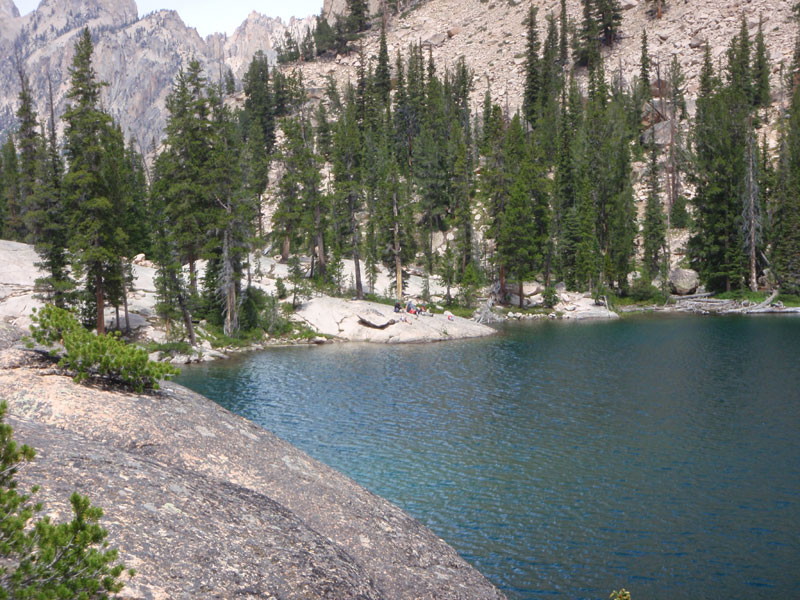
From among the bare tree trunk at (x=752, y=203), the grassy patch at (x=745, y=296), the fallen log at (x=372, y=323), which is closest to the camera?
the fallen log at (x=372, y=323)

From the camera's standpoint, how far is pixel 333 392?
3030 centimetres

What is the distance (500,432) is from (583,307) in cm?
4338

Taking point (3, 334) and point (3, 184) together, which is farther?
point (3, 184)

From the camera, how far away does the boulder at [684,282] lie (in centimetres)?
6825

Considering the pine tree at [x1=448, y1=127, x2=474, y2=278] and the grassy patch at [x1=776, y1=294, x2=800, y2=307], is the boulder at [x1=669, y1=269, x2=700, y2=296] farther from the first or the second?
the pine tree at [x1=448, y1=127, x2=474, y2=278]

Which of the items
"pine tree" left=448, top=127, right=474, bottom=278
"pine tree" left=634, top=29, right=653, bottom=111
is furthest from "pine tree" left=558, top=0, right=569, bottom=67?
"pine tree" left=448, top=127, right=474, bottom=278

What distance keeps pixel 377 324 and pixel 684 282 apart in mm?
41516

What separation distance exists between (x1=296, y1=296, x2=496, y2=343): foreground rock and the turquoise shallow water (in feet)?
15.7

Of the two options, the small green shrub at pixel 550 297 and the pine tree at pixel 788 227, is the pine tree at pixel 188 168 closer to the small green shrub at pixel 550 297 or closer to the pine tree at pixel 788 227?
the small green shrub at pixel 550 297

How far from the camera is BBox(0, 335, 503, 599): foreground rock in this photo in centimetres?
698

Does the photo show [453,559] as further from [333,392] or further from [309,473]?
[333,392]

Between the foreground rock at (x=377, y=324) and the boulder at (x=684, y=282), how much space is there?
→ 30625 millimetres

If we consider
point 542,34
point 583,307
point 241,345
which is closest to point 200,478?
point 241,345

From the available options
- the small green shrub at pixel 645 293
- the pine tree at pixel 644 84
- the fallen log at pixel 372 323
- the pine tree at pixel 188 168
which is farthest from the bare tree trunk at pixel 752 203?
the pine tree at pixel 188 168
